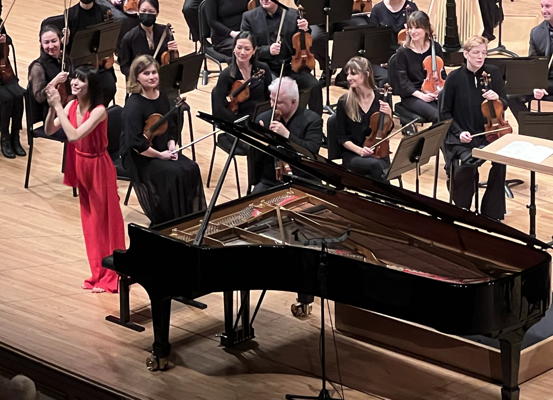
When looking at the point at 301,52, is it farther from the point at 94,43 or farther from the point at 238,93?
the point at 94,43

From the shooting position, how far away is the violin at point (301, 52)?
30.8 feet

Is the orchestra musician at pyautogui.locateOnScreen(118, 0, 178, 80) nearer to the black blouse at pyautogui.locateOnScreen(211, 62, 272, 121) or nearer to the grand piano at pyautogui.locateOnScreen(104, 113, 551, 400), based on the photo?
the black blouse at pyautogui.locateOnScreen(211, 62, 272, 121)

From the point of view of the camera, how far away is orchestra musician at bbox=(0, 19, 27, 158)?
899 cm

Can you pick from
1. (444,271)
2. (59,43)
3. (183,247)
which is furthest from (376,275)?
(59,43)

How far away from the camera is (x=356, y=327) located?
21.4ft

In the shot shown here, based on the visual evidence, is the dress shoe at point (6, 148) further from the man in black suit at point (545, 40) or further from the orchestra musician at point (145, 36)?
the man in black suit at point (545, 40)

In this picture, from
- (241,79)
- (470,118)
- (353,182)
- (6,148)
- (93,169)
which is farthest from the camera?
(6,148)

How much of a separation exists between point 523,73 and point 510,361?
3.52m

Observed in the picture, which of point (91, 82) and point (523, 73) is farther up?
point (91, 82)

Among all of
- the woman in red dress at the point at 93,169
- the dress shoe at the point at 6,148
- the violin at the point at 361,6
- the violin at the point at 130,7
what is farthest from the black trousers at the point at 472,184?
the violin at the point at 130,7

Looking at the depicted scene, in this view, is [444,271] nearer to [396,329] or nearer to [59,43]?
[396,329]

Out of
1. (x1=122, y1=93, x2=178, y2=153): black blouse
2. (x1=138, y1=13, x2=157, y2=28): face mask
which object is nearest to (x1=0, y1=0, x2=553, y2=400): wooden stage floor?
(x1=122, y1=93, x2=178, y2=153): black blouse

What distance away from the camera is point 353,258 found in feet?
18.0

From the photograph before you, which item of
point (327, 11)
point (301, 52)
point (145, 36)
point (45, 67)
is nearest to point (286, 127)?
point (301, 52)
